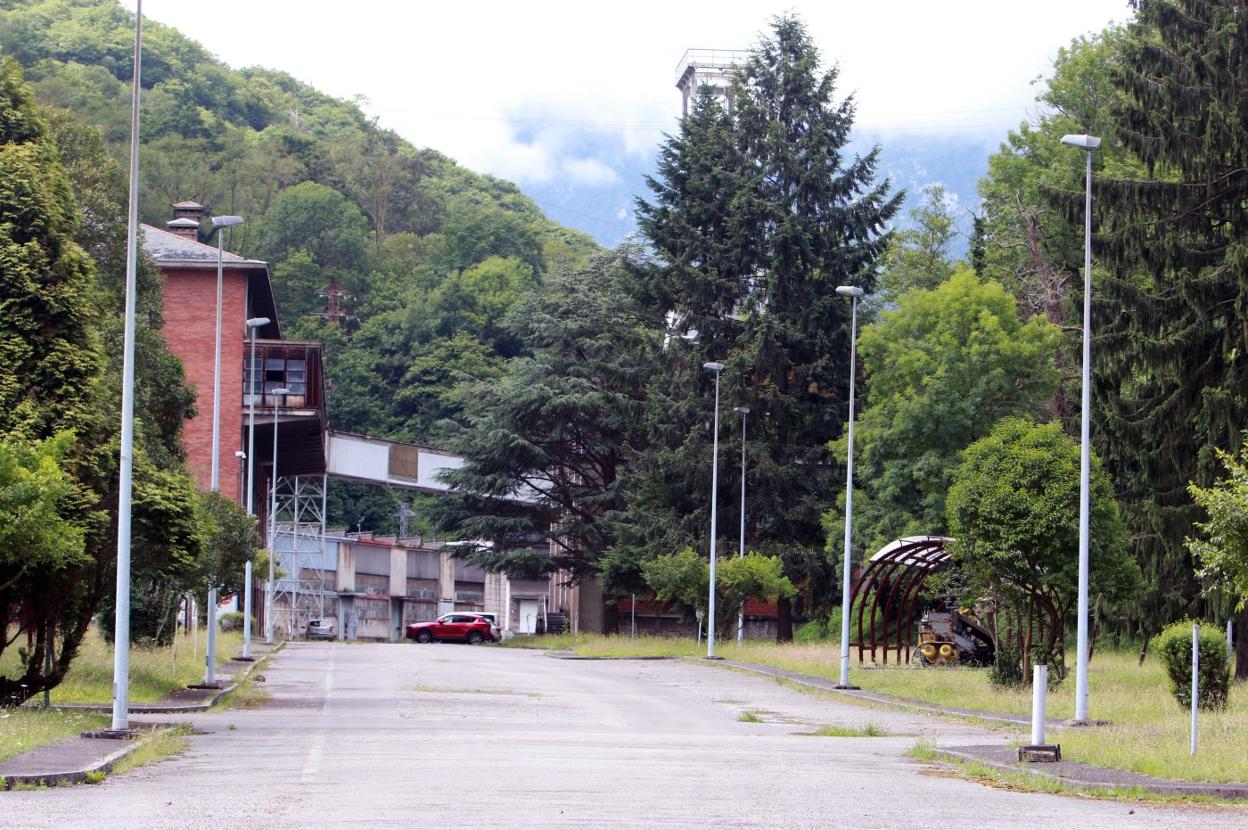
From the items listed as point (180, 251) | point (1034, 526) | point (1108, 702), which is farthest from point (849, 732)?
point (180, 251)

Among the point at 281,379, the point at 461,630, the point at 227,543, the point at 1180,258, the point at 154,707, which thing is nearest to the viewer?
the point at 154,707

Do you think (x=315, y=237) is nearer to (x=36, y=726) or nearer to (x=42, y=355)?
(x=42, y=355)

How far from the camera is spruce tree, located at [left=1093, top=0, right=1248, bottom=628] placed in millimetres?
35156

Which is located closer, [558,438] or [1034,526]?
[1034,526]

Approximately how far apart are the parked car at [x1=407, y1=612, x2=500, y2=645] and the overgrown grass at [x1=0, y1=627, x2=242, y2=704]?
30745mm

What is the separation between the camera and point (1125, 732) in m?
22.0

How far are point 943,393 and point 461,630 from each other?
32.2m

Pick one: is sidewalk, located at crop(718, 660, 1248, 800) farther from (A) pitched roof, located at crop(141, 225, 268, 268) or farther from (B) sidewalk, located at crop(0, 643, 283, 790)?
(A) pitched roof, located at crop(141, 225, 268, 268)

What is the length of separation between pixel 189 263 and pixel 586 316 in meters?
20.4

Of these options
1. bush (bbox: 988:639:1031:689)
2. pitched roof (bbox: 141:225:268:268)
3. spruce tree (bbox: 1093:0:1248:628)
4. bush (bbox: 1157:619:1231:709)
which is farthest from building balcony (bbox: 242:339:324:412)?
bush (bbox: 1157:619:1231:709)

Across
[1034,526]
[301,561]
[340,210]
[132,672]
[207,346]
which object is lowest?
[301,561]

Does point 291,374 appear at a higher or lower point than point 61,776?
higher

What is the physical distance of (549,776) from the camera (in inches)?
632

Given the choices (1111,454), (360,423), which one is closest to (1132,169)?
(1111,454)
